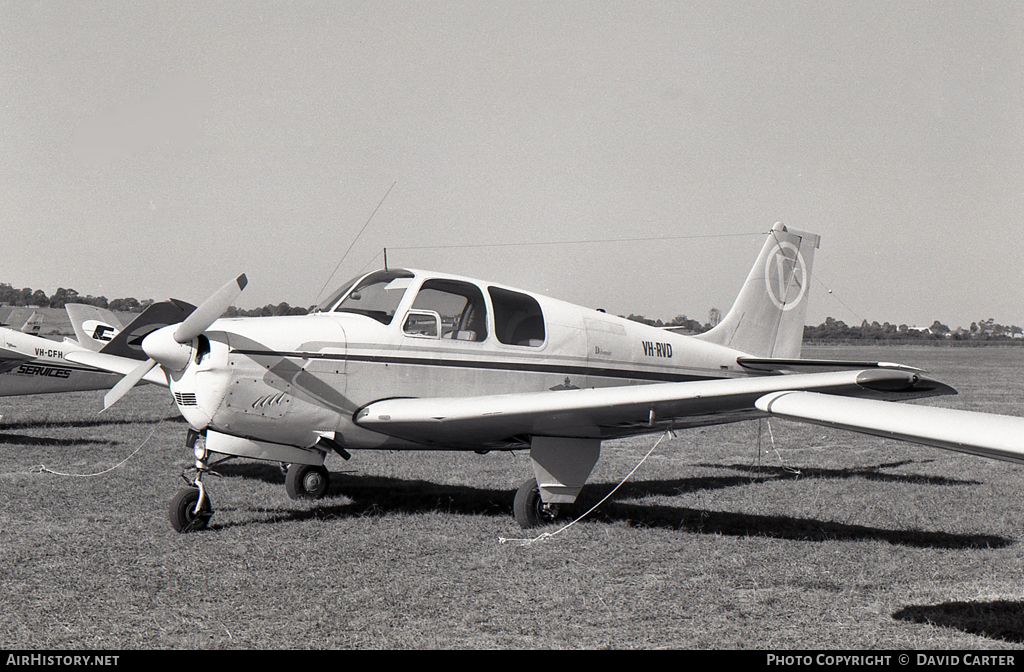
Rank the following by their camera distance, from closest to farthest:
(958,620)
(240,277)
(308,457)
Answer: (958,620) → (240,277) → (308,457)

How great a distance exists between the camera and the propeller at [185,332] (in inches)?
235

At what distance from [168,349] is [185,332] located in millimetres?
286

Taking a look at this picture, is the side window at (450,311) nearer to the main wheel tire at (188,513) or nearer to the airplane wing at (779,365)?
the main wheel tire at (188,513)

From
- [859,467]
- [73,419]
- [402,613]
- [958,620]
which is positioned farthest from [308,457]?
[73,419]

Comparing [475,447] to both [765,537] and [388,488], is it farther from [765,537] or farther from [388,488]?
[765,537]

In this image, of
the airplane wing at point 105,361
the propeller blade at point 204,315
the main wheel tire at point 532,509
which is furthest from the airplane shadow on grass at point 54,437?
the main wheel tire at point 532,509

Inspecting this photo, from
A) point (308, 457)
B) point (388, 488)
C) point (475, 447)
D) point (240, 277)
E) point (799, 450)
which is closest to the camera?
point (240, 277)

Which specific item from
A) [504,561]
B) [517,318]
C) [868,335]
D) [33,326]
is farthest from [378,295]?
[868,335]

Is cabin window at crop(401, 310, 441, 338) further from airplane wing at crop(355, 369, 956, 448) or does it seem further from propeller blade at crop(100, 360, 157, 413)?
propeller blade at crop(100, 360, 157, 413)

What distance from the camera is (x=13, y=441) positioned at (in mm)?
12078

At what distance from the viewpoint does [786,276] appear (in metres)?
10.2

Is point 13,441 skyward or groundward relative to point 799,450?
groundward

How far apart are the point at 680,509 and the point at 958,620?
340 cm

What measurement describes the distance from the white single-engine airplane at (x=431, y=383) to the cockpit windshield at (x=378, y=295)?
0.04 feet
